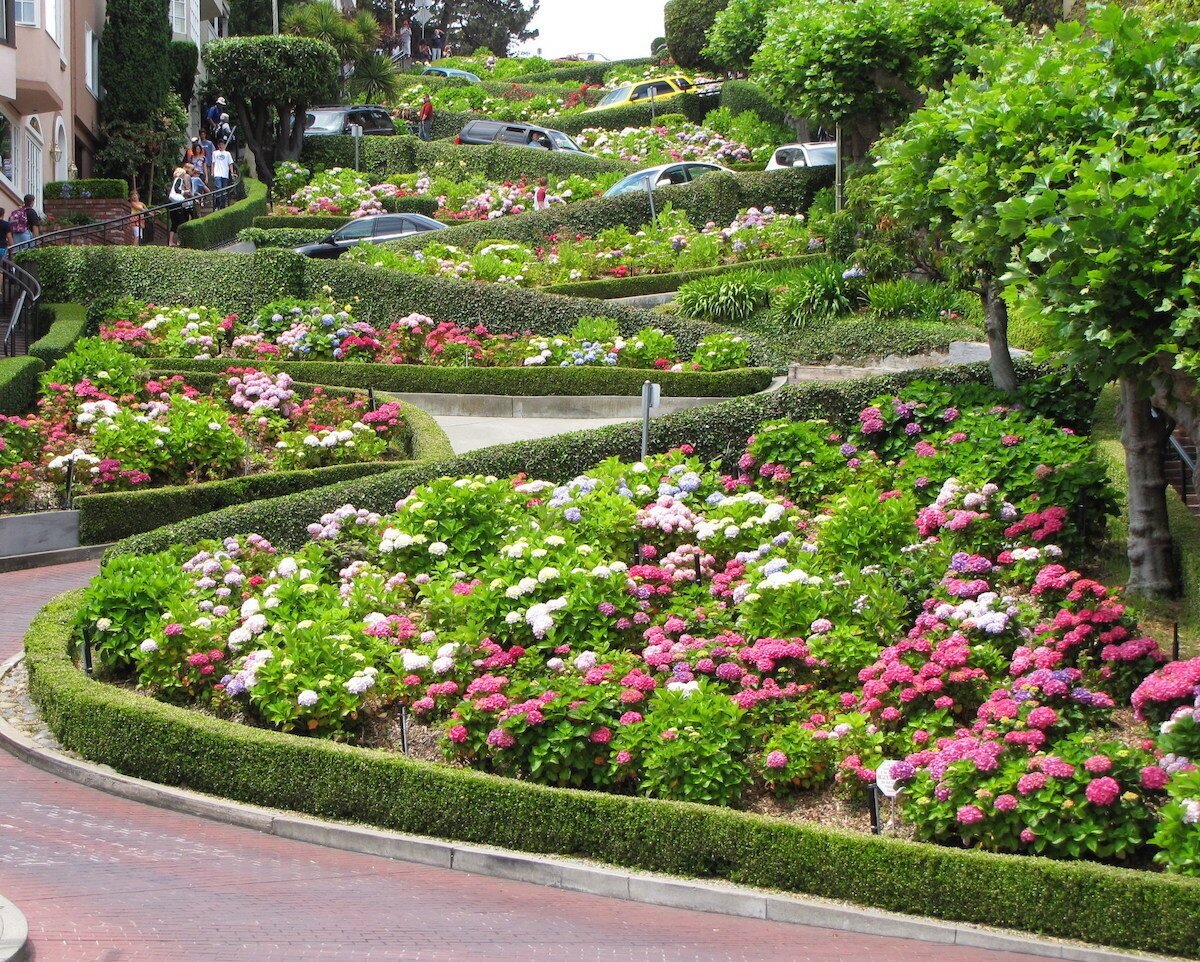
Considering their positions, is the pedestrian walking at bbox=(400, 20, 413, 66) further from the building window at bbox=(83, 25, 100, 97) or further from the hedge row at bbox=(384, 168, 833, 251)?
the hedge row at bbox=(384, 168, 833, 251)

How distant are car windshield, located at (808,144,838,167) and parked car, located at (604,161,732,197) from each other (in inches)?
71.6

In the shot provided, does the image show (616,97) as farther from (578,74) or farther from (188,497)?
(188,497)

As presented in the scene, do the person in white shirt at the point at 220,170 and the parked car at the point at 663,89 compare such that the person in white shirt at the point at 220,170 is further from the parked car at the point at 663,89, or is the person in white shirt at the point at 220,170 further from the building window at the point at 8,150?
the parked car at the point at 663,89

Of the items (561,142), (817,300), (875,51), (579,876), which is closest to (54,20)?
(875,51)

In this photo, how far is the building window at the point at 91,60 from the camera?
125 feet

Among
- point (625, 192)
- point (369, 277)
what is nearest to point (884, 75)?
point (625, 192)

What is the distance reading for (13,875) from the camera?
9.57 metres

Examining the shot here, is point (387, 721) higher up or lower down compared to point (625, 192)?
lower down

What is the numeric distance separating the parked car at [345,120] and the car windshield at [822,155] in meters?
16.5

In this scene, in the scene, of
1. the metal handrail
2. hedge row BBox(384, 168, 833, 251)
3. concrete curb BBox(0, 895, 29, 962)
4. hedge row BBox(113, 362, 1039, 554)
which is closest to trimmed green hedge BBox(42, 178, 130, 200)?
the metal handrail

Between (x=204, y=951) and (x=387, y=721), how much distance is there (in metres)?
3.67

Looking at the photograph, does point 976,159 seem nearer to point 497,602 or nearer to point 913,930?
point 497,602

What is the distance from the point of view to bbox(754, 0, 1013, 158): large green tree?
2772 cm

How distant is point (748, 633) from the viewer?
40.8 ft
